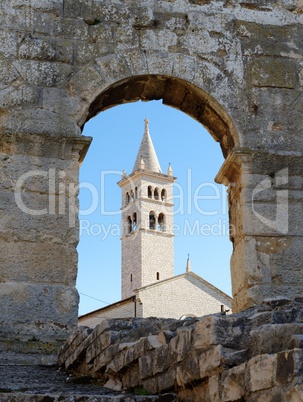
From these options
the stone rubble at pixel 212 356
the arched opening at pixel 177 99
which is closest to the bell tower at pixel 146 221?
the arched opening at pixel 177 99

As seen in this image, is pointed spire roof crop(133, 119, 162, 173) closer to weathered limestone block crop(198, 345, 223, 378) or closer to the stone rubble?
the stone rubble

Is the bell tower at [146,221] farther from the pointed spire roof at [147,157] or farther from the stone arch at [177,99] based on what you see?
the stone arch at [177,99]

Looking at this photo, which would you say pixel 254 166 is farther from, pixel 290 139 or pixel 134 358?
pixel 134 358

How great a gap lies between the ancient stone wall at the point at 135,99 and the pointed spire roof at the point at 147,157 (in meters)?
60.4

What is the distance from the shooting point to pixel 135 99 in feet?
29.0

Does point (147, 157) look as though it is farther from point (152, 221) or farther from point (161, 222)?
point (161, 222)

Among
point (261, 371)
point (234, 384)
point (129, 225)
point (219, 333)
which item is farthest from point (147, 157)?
point (261, 371)

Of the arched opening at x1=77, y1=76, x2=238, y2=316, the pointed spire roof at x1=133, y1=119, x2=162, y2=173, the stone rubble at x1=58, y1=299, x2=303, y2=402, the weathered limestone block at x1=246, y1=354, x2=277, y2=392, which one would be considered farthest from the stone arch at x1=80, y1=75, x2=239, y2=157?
the pointed spire roof at x1=133, y1=119, x2=162, y2=173

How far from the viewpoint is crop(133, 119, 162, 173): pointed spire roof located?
69438 mm

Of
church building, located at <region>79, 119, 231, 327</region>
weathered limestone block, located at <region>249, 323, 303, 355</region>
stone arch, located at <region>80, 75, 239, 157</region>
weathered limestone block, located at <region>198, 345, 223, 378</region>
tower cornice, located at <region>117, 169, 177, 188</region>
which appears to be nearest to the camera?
weathered limestone block, located at <region>249, 323, 303, 355</region>

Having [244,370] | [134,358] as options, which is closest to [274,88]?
[134,358]

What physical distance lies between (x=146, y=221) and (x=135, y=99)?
61.7 m

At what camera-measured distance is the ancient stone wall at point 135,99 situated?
24.4 feet

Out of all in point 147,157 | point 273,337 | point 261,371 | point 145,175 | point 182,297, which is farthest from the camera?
point 147,157
